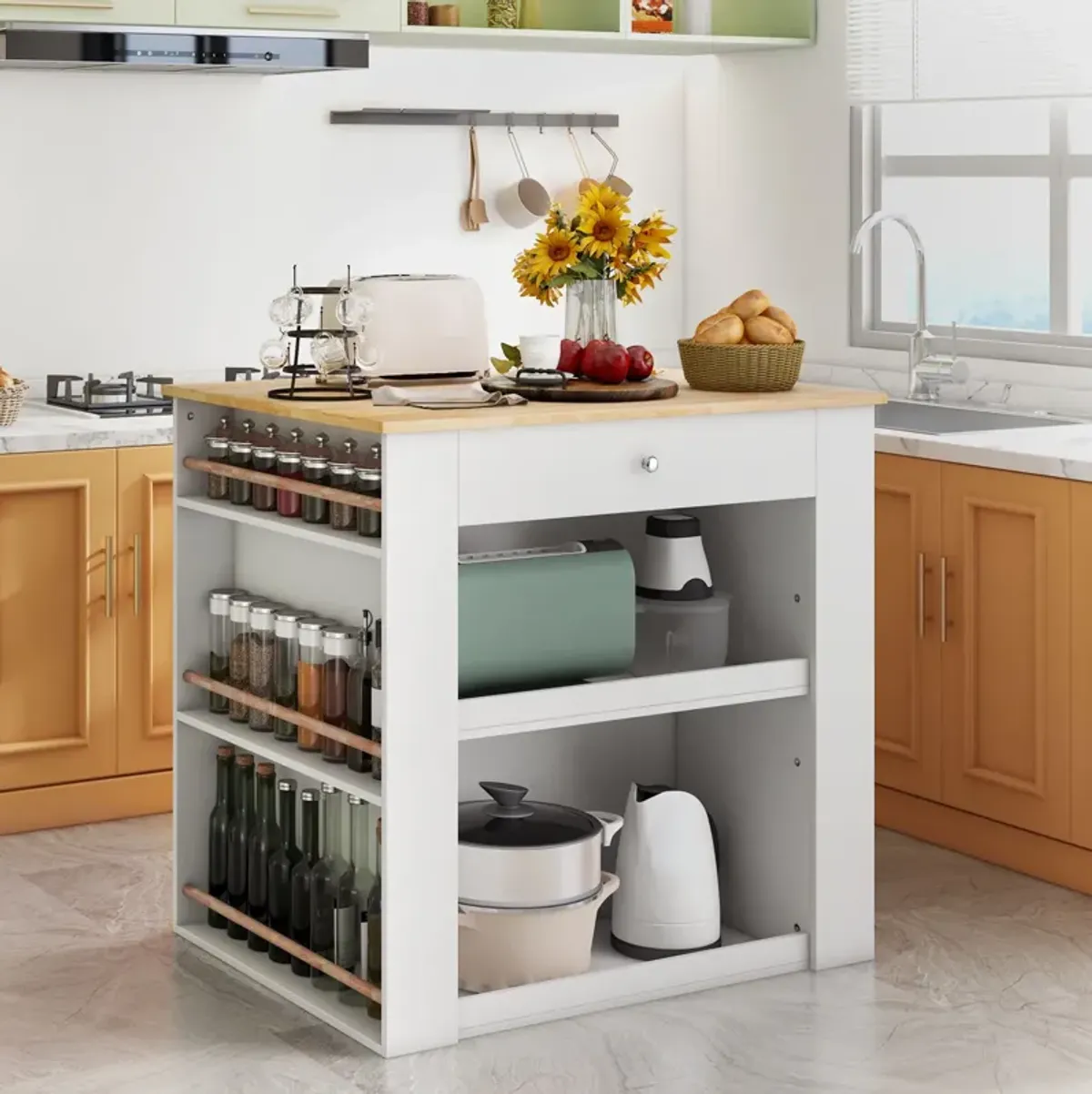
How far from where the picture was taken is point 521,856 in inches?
121

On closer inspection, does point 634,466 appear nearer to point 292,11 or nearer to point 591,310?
point 591,310

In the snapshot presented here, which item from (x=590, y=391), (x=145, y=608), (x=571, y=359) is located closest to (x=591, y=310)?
(x=571, y=359)

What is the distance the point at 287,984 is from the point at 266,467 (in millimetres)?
827

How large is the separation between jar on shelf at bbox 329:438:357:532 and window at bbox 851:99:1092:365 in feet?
6.91

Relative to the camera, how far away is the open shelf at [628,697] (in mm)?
3006

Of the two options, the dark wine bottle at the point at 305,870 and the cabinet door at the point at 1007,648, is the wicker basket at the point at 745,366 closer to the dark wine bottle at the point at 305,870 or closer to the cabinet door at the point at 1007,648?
the cabinet door at the point at 1007,648

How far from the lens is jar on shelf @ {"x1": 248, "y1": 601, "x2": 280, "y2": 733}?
325cm

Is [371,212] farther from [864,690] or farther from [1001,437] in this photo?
[864,690]

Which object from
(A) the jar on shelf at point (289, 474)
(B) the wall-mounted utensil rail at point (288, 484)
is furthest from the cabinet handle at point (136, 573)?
(A) the jar on shelf at point (289, 474)

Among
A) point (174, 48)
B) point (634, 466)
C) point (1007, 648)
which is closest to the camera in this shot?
point (634, 466)

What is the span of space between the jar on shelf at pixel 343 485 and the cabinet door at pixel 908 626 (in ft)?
4.69

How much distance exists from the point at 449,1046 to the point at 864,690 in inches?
36.0

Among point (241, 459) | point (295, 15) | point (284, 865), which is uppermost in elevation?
point (295, 15)

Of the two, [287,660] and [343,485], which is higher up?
[343,485]
